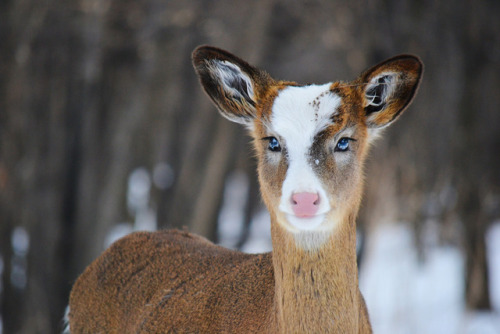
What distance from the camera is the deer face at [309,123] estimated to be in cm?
395

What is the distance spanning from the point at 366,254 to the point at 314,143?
7800 millimetres

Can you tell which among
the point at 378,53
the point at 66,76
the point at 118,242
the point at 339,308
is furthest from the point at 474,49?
the point at 339,308

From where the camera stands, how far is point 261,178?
443cm

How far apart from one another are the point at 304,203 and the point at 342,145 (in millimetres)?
651

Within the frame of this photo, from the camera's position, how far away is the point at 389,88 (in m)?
4.51

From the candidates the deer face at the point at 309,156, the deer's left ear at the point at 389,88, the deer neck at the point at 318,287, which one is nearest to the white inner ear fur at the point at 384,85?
the deer's left ear at the point at 389,88

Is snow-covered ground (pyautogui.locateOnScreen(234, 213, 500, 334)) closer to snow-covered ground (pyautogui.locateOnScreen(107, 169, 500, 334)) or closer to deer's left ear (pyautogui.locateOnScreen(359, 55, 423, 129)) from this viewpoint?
snow-covered ground (pyautogui.locateOnScreen(107, 169, 500, 334))

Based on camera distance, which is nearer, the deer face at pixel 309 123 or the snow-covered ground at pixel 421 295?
the deer face at pixel 309 123

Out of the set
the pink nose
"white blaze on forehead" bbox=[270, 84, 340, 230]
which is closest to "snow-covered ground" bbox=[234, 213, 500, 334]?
"white blaze on forehead" bbox=[270, 84, 340, 230]

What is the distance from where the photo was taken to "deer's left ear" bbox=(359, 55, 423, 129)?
4375 mm

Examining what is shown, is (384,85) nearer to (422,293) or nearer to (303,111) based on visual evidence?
(303,111)

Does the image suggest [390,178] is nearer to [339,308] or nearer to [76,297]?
[76,297]

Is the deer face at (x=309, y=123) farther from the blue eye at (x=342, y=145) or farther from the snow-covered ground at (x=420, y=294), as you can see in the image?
the snow-covered ground at (x=420, y=294)

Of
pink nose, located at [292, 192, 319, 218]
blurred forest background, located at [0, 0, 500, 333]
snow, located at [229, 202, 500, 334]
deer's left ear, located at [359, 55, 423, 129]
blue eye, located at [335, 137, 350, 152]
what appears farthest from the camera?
snow, located at [229, 202, 500, 334]
